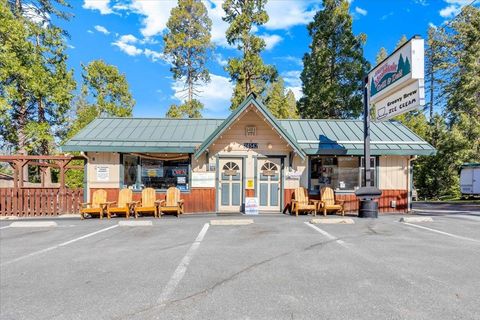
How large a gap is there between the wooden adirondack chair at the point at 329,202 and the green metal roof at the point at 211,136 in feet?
5.55

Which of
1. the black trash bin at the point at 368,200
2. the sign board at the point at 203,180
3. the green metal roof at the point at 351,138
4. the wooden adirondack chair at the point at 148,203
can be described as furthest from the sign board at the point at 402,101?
the wooden adirondack chair at the point at 148,203

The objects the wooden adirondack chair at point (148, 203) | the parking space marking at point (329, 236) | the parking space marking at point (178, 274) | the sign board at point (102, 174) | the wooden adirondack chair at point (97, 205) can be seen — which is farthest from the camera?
the sign board at point (102, 174)

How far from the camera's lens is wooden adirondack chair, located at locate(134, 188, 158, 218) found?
11656 millimetres

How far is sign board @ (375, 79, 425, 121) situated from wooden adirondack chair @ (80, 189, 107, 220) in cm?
1152

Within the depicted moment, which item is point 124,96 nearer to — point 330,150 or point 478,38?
point 330,150

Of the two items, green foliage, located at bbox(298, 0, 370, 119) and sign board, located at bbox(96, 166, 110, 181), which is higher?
green foliage, located at bbox(298, 0, 370, 119)

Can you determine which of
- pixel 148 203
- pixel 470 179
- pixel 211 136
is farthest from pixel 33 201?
pixel 470 179

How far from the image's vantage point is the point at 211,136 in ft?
39.2

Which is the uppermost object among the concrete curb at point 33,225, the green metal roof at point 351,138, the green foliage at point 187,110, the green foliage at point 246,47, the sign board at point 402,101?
the green foliage at point 246,47

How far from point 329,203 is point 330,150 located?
2.23 meters

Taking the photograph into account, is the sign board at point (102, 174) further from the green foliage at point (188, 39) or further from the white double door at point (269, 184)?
the green foliage at point (188, 39)

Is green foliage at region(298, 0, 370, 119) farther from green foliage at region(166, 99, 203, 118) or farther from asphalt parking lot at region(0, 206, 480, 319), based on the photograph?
asphalt parking lot at region(0, 206, 480, 319)

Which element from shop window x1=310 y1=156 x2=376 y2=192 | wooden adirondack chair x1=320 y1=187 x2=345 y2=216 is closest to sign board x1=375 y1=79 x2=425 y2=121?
shop window x1=310 y1=156 x2=376 y2=192

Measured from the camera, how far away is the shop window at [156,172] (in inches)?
510
